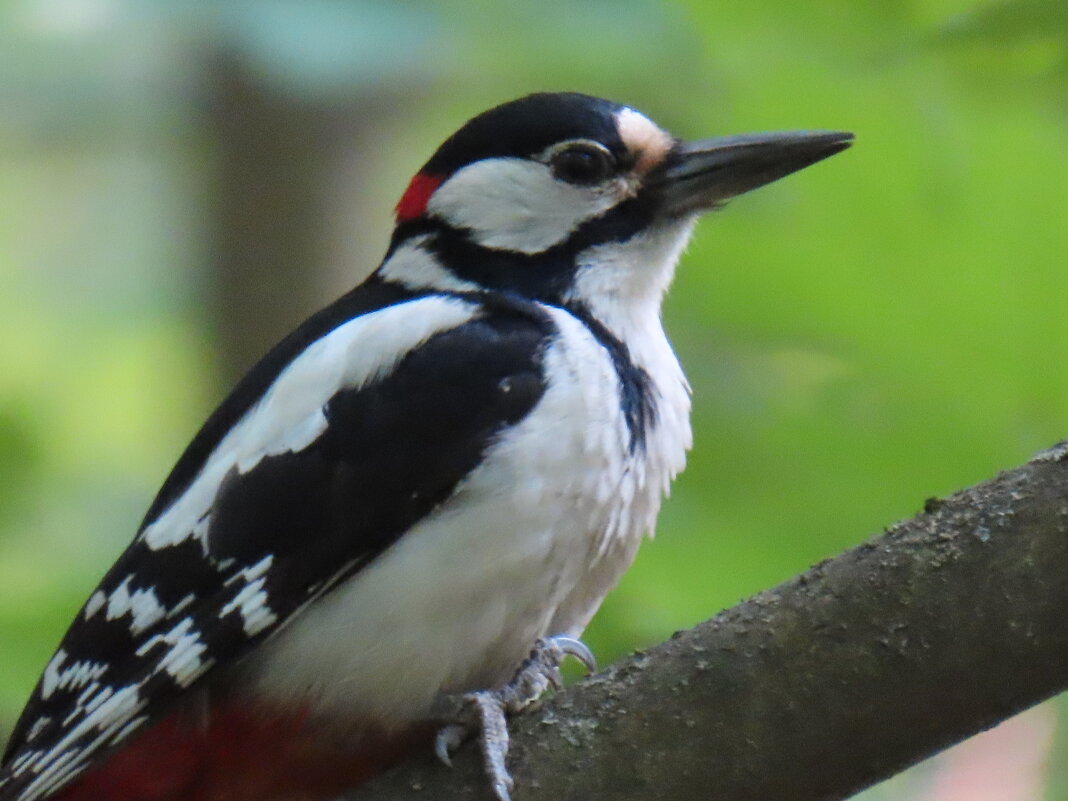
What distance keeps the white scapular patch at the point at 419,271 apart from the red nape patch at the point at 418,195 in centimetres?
5

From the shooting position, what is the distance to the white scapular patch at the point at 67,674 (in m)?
2.34

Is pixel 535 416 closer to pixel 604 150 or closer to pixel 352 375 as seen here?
pixel 352 375

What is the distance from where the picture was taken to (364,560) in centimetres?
227

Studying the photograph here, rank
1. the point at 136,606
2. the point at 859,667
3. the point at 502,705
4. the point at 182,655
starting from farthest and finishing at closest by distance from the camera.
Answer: the point at 136,606
the point at 182,655
the point at 502,705
the point at 859,667

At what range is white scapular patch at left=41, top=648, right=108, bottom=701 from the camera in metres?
2.34

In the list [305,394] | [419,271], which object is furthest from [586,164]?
[305,394]

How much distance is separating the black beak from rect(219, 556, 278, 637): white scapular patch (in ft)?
3.05

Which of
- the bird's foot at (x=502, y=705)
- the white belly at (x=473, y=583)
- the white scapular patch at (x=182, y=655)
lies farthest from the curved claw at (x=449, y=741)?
the white scapular patch at (x=182, y=655)

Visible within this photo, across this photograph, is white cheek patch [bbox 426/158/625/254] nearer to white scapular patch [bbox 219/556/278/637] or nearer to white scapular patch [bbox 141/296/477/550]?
white scapular patch [bbox 141/296/477/550]

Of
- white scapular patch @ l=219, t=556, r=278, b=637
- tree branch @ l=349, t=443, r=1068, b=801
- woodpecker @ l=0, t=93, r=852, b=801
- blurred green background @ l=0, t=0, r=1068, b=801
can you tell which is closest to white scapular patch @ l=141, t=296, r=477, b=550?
woodpecker @ l=0, t=93, r=852, b=801

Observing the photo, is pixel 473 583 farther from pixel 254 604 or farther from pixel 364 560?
pixel 254 604

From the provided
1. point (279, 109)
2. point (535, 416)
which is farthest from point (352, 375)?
point (279, 109)

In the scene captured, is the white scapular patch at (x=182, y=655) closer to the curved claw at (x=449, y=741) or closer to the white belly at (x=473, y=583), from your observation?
the white belly at (x=473, y=583)

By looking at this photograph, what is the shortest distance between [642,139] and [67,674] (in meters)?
1.23
